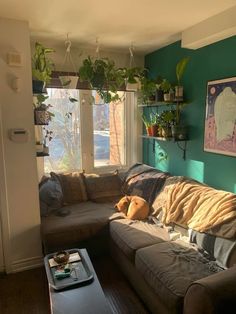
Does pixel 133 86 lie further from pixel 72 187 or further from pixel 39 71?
pixel 72 187

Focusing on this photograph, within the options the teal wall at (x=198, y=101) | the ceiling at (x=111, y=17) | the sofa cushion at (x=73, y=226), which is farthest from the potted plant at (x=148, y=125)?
the sofa cushion at (x=73, y=226)

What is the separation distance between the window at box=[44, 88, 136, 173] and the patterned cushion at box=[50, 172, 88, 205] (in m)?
0.29

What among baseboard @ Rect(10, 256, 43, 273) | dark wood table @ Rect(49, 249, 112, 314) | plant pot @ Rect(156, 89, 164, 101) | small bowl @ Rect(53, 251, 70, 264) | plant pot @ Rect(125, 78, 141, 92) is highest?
plant pot @ Rect(125, 78, 141, 92)

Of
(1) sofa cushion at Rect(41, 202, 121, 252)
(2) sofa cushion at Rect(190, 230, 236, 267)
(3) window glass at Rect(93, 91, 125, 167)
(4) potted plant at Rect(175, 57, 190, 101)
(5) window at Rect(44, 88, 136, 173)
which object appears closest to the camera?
(2) sofa cushion at Rect(190, 230, 236, 267)

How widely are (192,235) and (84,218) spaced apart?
3.44ft

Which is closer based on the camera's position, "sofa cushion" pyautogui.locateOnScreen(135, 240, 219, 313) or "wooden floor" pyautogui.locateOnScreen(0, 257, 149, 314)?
"sofa cushion" pyautogui.locateOnScreen(135, 240, 219, 313)

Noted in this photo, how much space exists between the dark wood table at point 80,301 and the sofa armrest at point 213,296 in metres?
0.46

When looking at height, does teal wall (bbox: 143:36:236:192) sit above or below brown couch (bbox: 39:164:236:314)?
above

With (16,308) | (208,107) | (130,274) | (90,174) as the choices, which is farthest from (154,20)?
(16,308)

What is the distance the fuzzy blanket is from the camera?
6.46 ft

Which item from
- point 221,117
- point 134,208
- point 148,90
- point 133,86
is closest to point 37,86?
point 133,86

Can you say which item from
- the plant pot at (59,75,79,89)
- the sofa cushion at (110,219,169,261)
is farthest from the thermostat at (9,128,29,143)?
the sofa cushion at (110,219,169,261)

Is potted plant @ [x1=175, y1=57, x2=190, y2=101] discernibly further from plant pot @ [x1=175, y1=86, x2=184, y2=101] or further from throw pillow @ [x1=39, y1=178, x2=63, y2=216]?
throw pillow @ [x1=39, y1=178, x2=63, y2=216]

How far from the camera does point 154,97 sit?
3.14 meters
